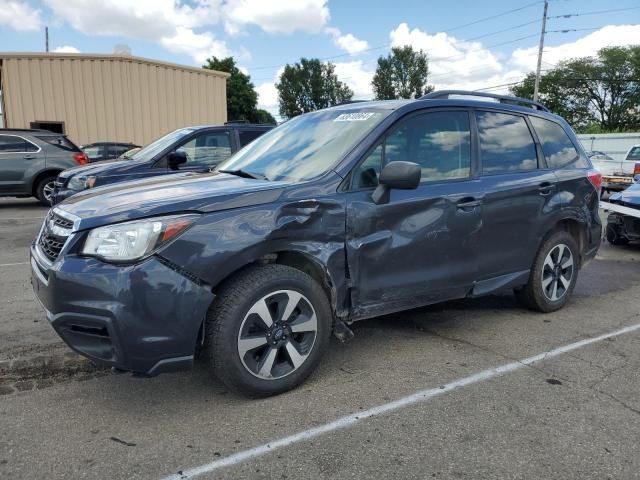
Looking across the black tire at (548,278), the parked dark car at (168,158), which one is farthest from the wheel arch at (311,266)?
the parked dark car at (168,158)

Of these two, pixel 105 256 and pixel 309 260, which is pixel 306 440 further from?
pixel 105 256

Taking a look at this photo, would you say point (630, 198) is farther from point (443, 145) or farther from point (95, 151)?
point (95, 151)

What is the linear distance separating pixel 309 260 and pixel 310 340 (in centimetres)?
48

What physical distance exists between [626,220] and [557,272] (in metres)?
3.97

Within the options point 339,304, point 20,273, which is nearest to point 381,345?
point 339,304

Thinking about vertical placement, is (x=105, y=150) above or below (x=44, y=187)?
above

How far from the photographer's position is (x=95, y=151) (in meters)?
17.1

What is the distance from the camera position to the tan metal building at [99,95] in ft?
63.5

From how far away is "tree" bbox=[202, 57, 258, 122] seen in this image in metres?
59.4

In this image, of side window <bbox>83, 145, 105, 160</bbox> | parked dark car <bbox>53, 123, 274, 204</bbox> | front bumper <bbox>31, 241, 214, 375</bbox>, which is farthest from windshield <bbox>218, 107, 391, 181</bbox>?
side window <bbox>83, 145, 105, 160</bbox>

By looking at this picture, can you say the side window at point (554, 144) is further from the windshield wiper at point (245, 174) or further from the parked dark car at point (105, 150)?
the parked dark car at point (105, 150)

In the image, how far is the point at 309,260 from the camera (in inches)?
131

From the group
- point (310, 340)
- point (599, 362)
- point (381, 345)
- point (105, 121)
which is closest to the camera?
point (310, 340)

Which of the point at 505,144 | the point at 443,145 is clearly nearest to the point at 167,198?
the point at 443,145
